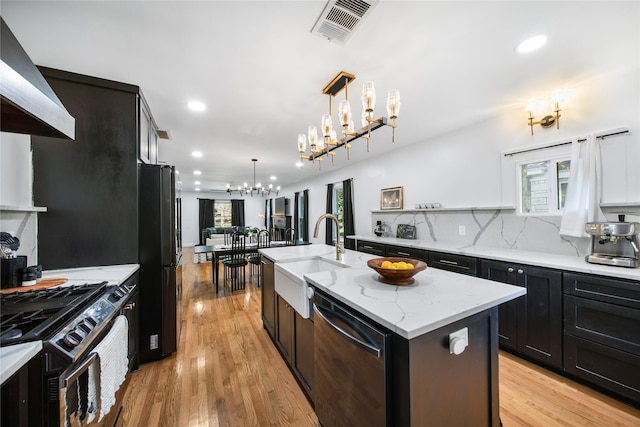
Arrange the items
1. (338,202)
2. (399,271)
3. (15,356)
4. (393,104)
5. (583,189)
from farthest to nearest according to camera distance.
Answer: (338,202) < (583,189) < (393,104) < (399,271) < (15,356)

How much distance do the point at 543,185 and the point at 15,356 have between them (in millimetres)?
3829

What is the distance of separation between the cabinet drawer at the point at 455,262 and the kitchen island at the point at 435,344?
126 cm

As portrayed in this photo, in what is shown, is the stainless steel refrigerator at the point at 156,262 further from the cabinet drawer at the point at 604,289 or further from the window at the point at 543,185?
the window at the point at 543,185

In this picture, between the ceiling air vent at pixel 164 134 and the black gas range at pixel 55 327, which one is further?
the ceiling air vent at pixel 164 134

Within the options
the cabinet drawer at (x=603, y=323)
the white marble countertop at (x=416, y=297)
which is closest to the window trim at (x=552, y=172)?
the cabinet drawer at (x=603, y=323)

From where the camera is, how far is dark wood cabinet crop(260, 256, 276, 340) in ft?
7.70

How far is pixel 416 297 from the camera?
118 cm

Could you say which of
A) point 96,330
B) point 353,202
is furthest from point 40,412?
point 353,202

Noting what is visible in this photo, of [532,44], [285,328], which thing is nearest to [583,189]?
[532,44]

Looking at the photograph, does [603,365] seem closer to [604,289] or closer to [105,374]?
[604,289]

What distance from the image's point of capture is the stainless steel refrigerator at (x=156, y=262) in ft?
6.96

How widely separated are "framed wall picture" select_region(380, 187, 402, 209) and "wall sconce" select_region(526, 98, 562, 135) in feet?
6.27

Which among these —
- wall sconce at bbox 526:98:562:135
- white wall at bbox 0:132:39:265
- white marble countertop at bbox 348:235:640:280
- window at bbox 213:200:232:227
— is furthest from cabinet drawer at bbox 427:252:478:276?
window at bbox 213:200:232:227

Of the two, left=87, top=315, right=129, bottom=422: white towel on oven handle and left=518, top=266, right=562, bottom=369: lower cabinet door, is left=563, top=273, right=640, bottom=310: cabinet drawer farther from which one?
left=87, top=315, right=129, bottom=422: white towel on oven handle
